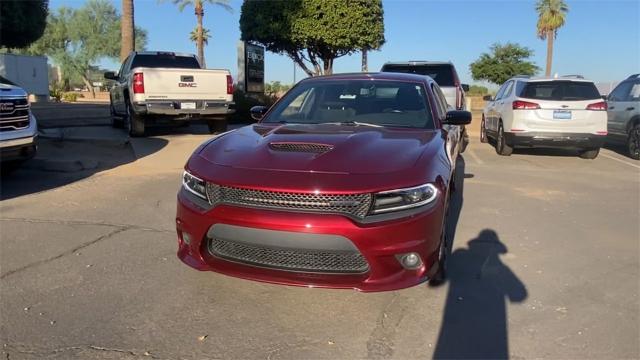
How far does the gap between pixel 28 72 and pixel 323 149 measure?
34622mm

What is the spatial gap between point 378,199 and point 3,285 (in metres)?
2.85

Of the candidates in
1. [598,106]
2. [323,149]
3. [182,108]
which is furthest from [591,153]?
[323,149]

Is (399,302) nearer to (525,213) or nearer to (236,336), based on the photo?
(236,336)

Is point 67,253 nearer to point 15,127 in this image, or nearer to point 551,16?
point 15,127

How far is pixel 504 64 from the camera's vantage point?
196ft

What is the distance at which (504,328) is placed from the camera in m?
3.43

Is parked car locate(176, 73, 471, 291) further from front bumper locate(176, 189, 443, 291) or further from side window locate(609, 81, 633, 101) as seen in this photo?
side window locate(609, 81, 633, 101)

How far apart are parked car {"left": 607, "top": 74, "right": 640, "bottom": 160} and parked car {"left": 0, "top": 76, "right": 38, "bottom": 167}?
11410mm

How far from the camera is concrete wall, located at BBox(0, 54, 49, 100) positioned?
3076cm

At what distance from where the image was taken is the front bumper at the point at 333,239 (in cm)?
315

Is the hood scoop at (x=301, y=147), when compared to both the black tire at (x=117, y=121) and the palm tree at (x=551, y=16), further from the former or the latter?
the palm tree at (x=551, y=16)

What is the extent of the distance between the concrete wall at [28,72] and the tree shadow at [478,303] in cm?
3156

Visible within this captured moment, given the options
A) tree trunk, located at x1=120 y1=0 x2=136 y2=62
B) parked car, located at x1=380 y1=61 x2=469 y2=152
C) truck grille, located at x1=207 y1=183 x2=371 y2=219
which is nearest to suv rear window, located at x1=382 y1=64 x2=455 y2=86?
parked car, located at x1=380 y1=61 x2=469 y2=152

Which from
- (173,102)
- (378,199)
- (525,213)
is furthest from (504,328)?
(173,102)
